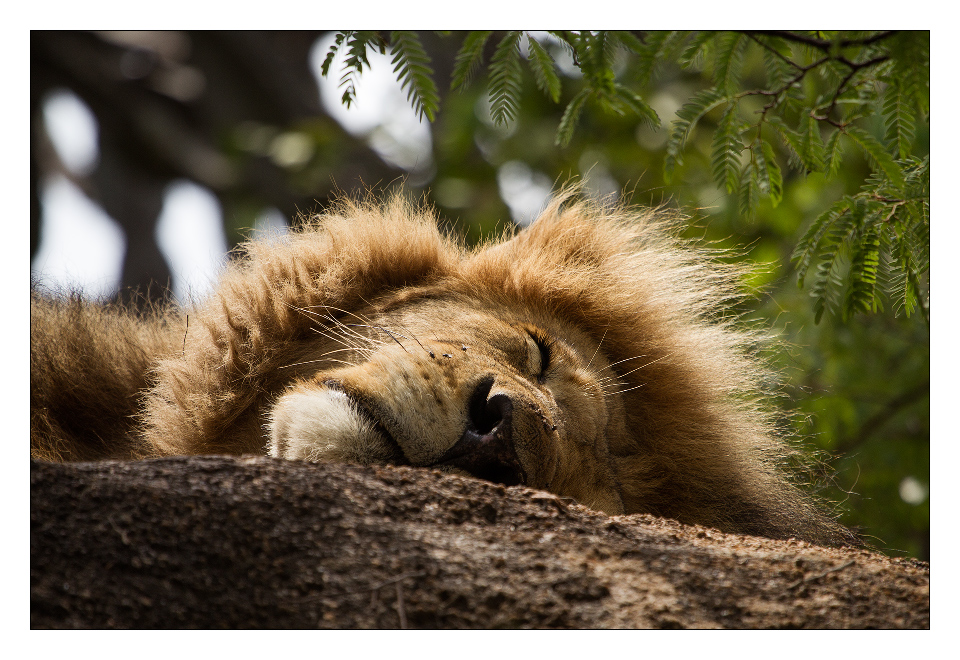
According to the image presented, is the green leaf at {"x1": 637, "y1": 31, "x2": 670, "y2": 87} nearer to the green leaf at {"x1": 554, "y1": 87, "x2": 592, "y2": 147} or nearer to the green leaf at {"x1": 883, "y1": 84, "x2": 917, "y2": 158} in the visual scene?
the green leaf at {"x1": 554, "y1": 87, "x2": 592, "y2": 147}

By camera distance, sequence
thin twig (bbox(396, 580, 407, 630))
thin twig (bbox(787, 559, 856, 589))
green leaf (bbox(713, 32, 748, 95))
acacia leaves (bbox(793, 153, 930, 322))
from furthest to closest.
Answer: acacia leaves (bbox(793, 153, 930, 322)) → green leaf (bbox(713, 32, 748, 95)) → thin twig (bbox(787, 559, 856, 589)) → thin twig (bbox(396, 580, 407, 630))

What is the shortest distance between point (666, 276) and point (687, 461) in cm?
71

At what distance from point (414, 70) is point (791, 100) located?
0.93 metres

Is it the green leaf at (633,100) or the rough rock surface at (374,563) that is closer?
the rough rock surface at (374,563)

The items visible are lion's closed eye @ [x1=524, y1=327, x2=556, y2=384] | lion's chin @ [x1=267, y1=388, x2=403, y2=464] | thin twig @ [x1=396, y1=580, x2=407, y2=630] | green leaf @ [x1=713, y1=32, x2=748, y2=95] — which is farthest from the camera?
lion's closed eye @ [x1=524, y1=327, x2=556, y2=384]

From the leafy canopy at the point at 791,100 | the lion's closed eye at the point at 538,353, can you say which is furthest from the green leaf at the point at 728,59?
the lion's closed eye at the point at 538,353

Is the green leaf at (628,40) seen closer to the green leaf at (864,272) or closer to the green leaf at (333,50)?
the green leaf at (333,50)

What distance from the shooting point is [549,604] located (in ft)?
4.79

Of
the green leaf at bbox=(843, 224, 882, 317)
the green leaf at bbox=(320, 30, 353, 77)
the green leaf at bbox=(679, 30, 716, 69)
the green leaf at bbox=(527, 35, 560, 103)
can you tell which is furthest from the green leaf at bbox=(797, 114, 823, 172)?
the green leaf at bbox=(320, 30, 353, 77)

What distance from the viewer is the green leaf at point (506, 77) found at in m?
2.10

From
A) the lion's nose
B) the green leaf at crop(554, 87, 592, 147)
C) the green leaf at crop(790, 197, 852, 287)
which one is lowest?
the lion's nose

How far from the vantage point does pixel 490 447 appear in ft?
6.36

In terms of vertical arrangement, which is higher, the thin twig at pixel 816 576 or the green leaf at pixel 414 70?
the green leaf at pixel 414 70

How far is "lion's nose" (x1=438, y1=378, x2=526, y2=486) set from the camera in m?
1.94
